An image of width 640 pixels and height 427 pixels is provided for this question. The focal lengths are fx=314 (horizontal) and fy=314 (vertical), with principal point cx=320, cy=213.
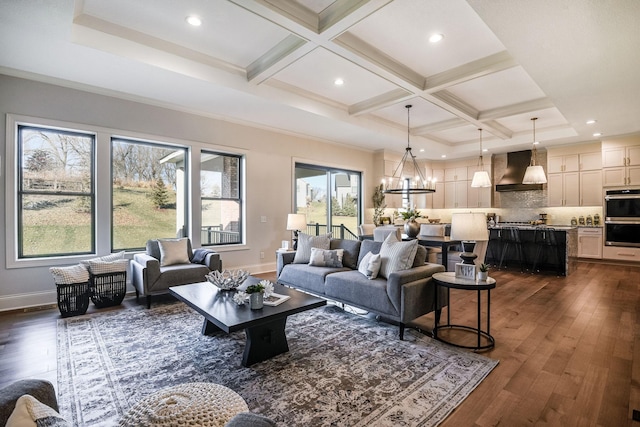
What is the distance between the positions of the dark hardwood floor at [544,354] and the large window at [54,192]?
A: 0.91 metres

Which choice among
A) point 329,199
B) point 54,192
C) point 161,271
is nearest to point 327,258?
point 161,271

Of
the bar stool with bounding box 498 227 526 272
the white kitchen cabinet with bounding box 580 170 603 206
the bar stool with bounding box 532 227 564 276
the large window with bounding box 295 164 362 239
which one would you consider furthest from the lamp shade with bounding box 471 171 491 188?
the white kitchen cabinet with bounding box 580 170 603 206

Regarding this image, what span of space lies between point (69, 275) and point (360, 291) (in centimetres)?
346

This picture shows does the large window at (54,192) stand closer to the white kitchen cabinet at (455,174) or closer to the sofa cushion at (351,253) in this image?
the sofa cushion at (351,253)

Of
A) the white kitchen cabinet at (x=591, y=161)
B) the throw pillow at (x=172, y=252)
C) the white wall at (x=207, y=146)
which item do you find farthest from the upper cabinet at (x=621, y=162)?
the throw pillow at (x=172, y=252)

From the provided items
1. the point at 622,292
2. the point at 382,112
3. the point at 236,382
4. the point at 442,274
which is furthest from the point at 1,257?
the point at 622,292

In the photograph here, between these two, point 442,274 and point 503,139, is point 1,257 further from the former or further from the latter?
point 503,139

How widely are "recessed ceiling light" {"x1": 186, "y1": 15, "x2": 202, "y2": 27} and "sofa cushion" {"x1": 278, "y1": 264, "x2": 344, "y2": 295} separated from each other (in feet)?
10.1

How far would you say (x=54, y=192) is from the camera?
426cm

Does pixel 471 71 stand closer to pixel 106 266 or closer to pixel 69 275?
pixel 106 266

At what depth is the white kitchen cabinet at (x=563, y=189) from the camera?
7730 millimetres

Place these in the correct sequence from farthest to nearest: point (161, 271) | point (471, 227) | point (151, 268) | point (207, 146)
Result: point (207, 146)
point (161, 271)
point (151, 268)
point (471, 227)

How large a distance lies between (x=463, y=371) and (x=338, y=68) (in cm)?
371

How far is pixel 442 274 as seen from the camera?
11.0ft
